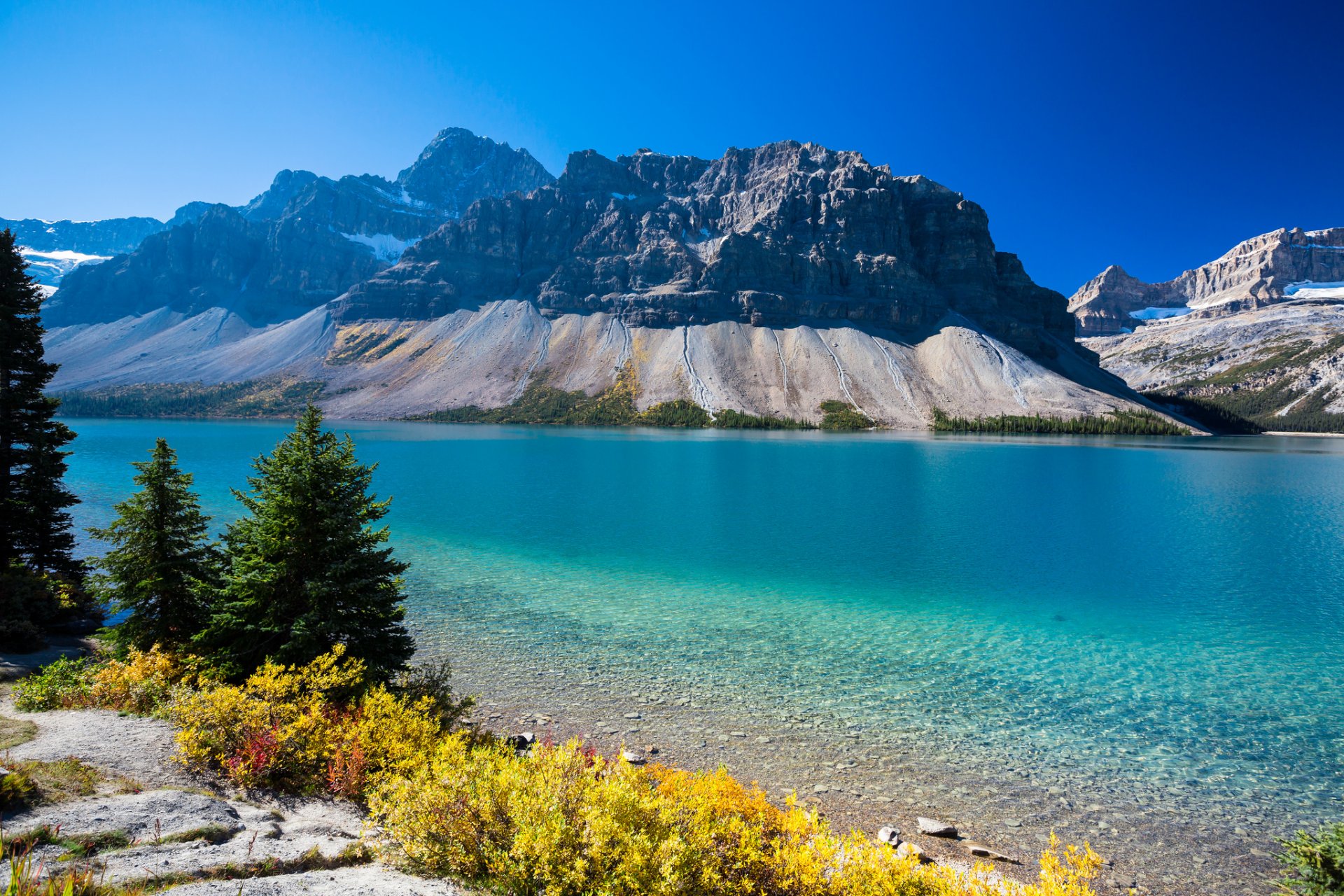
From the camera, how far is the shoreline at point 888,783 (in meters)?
12.2

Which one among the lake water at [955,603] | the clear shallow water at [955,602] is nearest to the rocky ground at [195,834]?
the lake water at [955,603]

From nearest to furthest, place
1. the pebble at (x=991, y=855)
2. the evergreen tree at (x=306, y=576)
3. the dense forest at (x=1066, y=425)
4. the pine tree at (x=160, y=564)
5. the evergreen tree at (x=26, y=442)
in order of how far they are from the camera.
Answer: the pebble at (x=991, y=855) → the evergreen tree at (x=306, y=576) → the pine tree at (x=160, y=564) → the evergreen tree at (x=26, y=442) → the dense forest at (x=1066, y=425)

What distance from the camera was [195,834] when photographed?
Answer: 8320 millimetres

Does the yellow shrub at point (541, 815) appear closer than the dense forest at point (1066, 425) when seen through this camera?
Yes

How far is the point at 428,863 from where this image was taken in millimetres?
8352

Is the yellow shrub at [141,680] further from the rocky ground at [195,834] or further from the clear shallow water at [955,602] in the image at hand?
the clear shallow water at [955,602]

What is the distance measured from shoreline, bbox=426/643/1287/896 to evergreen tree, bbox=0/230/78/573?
20155 millimetres

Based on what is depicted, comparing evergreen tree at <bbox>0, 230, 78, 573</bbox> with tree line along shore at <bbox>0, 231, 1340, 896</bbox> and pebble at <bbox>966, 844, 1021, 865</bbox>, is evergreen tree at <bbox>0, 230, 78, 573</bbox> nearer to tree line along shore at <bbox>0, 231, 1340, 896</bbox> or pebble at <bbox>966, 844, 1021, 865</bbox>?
tree line along shore at <bbox>0, 231, 1340, 896</bbox>

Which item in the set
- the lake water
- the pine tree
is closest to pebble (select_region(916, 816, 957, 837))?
the lake water

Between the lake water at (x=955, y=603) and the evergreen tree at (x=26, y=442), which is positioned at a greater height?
the evergreen tree at (x=26, y=442)

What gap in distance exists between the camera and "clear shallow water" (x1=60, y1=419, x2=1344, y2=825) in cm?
1738

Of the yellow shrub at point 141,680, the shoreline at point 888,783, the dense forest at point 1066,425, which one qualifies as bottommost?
the shoreline at point 888,783

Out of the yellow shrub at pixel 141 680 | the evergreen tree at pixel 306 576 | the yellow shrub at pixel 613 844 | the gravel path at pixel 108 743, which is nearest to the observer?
the yellow shrub at pixel 613 844

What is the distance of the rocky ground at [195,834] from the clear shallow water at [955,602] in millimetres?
12181
